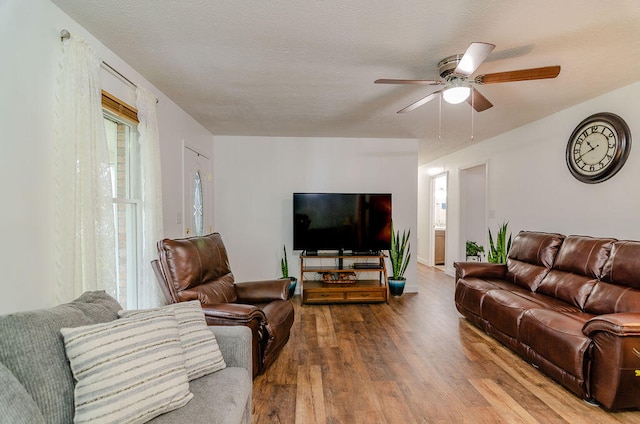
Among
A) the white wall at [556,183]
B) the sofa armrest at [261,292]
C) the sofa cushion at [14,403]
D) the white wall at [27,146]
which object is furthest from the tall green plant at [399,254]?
the sofa cushion at [14,403]

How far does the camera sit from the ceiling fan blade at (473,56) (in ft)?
5.72

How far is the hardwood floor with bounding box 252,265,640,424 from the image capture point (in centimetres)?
200

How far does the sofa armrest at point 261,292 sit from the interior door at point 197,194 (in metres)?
1.18

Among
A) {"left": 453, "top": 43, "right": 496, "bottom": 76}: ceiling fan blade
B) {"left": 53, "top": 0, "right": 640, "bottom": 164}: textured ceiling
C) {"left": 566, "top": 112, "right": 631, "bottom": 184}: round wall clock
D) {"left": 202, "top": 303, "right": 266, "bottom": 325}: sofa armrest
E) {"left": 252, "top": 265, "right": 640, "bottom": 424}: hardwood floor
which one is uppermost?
{"left": 53, "top": 0, "right": 640, "bottom": 164}: textured ceiling

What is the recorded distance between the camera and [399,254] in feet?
15.9

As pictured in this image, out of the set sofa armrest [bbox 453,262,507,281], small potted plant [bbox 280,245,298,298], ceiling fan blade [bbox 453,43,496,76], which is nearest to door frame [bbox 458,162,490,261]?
sofa armrest [bbox 453,262,507,281]

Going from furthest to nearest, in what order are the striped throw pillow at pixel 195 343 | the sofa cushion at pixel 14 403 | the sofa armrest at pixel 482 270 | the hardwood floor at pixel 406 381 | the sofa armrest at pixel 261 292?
the sofa armrest at pixel 482 270
the sofa armrest at pixel 261 292
the hardwood floor at pixel 406 381
the striped throw pillow at pixel 195 343
the sofa cushion at pixel 14 403

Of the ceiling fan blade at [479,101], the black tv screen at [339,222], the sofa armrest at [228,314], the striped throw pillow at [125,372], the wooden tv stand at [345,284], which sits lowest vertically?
the wooden tv stand at [345,284]

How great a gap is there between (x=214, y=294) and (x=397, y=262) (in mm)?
3059

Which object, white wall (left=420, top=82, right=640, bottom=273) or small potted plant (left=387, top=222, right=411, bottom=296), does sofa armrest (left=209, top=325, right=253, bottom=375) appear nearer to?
small potted plant (left=387, top=222, right=411, bottom=296)

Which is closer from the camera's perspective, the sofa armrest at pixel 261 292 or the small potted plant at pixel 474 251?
the sofa armrest at pixel 261 292

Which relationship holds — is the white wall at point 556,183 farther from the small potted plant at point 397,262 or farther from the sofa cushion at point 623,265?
the small potted plant at point 397,262

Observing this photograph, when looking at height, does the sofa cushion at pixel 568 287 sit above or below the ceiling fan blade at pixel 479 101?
below

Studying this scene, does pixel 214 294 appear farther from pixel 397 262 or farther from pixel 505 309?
pixel 397 262
